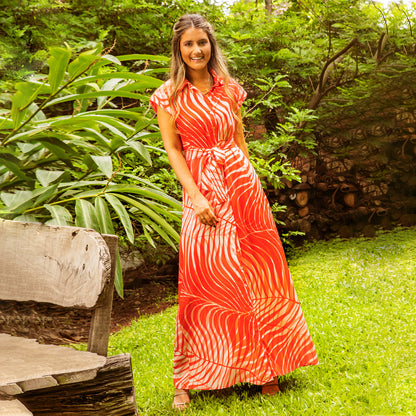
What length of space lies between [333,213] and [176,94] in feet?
18.7

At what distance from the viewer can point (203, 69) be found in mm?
2582

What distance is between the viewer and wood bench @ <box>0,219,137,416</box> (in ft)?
5.13

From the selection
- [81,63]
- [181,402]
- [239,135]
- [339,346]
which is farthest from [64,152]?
[339,346]

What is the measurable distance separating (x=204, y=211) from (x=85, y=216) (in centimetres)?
64

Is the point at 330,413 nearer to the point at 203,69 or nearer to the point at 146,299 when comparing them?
the point at 203,69

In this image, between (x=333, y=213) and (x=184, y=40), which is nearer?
(x=184, y=40)

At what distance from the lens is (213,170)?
8.43 feet

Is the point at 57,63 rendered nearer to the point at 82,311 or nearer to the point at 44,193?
the point at 44,193

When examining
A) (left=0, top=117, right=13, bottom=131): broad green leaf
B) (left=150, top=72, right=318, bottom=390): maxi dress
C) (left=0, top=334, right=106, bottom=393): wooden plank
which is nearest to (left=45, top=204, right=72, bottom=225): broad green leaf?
(left=0, top=117, right=13, bottom=131): broad green leaf

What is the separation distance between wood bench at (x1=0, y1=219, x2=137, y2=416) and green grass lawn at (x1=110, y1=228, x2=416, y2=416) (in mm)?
842

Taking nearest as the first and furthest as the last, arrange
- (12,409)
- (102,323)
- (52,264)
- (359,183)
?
(12,409) < (102,323) < (52,264) < (359,183)

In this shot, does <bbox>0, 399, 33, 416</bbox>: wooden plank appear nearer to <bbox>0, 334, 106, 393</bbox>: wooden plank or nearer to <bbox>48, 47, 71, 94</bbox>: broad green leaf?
<bbox>0, 334, 106, 393</bbox>: wooden plank

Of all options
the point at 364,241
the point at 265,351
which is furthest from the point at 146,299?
the point at 265,351

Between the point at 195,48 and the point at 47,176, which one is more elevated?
the point at 195,48
